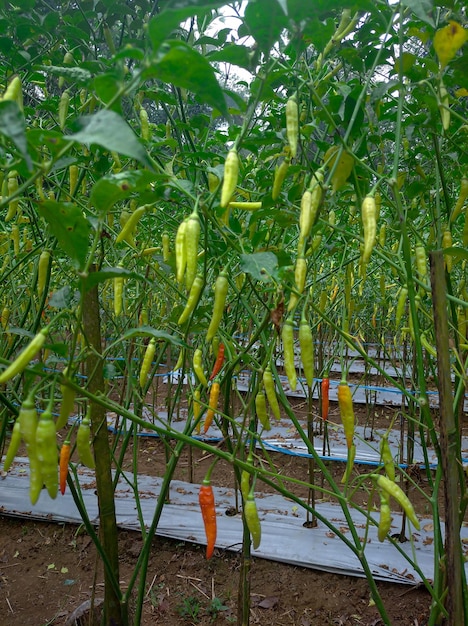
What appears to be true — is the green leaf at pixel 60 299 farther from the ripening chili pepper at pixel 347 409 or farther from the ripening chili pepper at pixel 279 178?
the ripening chili pepper at pixel 347 409

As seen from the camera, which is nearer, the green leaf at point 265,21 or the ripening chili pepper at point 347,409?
the green leaf at point 265,21

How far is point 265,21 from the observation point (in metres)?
0.87

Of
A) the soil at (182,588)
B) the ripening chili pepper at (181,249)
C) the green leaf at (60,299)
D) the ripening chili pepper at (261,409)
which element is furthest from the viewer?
the soil at (182,588)

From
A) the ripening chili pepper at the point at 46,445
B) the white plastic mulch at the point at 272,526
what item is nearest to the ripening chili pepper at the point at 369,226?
the ripening chili pepper at the point at 46,445

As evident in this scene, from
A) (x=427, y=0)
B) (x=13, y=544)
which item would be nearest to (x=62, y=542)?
(x=13, y=544)

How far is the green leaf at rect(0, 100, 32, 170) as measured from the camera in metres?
0.65

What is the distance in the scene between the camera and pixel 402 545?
309 cm

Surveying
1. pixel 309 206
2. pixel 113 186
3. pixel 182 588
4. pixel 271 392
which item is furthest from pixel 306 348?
pixel 182 588

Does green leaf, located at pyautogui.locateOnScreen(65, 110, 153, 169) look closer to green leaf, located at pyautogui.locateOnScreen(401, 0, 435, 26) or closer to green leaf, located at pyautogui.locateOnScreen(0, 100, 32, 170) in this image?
green leaf, located at pyautogui.locateOnScreen(0, 100, 32, 170)

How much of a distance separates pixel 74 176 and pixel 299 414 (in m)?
5.13

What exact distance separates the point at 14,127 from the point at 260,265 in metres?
0.46

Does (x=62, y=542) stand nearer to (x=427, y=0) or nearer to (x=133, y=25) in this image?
(x=133, y=25)

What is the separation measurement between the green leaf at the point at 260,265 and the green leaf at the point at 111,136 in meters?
0.35

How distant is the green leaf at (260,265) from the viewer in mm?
924
